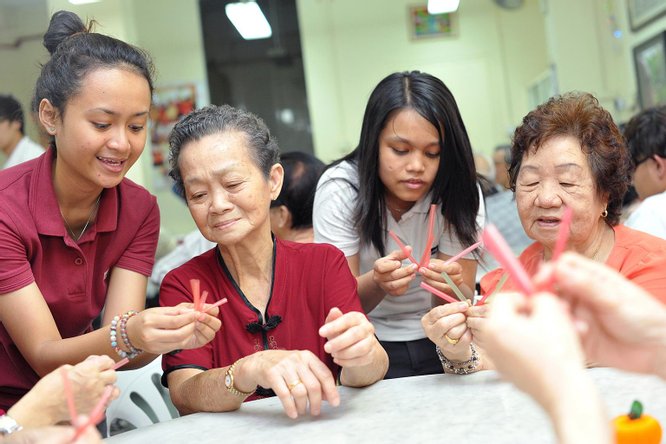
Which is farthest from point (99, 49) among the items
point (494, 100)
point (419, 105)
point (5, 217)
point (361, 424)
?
point (494, 100)

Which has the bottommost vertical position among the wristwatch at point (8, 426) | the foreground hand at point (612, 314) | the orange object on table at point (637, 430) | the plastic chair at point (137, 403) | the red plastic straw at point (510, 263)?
the plastic chair at point (137, 403)

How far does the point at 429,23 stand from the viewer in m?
8.13

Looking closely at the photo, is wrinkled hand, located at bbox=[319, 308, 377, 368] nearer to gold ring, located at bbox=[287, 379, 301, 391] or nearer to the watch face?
gold ring, located at bbox=[287, 379, 301, 391]

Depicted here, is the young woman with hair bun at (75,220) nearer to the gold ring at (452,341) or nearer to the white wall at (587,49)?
the gold ring at (452,341)

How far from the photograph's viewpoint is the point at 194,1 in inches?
305

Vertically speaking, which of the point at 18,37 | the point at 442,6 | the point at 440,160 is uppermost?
the point at 442,6

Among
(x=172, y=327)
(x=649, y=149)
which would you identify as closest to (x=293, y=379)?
(x=172, y=327)

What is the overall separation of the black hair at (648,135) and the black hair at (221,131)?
5.44 feet

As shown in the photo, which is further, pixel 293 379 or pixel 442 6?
pixel 442 6

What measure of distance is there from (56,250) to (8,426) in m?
0.63

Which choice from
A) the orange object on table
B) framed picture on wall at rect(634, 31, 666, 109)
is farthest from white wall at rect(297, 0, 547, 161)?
the orange object on table

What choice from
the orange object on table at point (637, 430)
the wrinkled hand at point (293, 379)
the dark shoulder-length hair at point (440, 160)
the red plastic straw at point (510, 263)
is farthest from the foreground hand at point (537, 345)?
the dark shoulder-length hair at point (440, 160)

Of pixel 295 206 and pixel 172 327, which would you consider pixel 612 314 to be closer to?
pixel 172 327

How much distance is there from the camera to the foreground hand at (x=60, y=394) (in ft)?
3.81
